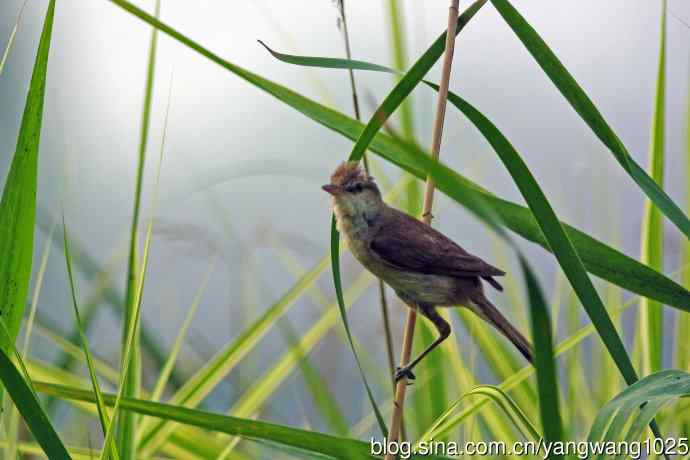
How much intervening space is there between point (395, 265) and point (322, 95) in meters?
0.57

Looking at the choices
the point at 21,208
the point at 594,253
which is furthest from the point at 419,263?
the point at 21,208

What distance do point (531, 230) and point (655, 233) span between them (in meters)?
0.60

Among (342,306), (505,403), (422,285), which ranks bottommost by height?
(505,403)

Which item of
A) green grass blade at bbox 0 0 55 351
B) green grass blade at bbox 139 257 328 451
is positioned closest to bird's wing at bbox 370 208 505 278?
green grass blade at bbox 139 257 328 451

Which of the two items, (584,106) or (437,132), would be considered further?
(437,132)

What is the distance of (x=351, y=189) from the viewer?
1.94 meters

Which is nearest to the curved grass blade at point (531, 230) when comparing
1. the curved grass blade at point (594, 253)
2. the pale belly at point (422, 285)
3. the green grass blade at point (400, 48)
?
the curved grass blade at point (594, 253)

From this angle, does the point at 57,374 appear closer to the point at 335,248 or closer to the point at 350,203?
the point at 350,203

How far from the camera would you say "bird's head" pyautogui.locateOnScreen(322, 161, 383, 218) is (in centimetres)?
193

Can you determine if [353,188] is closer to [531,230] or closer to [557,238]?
[531,230]

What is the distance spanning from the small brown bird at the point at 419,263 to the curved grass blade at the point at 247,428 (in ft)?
2.03

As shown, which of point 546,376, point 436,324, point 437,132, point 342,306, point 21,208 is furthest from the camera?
point 436,324

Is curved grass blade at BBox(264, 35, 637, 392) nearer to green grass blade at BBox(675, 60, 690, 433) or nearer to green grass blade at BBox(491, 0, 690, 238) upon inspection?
green grass blade at BBox(491, 0, 690, 238)

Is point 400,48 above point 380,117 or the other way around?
above
